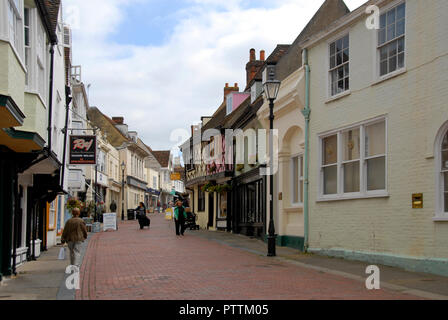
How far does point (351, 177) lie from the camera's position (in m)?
15.2

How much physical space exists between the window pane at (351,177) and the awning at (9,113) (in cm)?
899

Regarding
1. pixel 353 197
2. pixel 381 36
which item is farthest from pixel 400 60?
pixel 353 197

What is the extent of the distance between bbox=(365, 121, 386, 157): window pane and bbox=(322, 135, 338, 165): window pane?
1.68 metres

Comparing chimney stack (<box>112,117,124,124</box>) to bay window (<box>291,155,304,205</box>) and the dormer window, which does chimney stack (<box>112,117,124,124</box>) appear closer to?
the dormer window

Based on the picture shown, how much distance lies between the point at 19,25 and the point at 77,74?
23303mm

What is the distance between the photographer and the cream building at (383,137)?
38.5 feet

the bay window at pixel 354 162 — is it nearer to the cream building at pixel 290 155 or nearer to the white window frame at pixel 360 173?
the white window frame at pixel 360 173

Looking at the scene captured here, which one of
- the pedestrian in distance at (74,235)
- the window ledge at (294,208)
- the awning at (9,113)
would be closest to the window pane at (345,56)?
the window ledge at (294,208)

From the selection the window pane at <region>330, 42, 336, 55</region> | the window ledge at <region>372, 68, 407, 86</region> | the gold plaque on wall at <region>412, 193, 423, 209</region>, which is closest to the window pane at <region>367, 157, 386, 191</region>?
the gold plaque on wall at <region>412, 193, 423, 209</region>

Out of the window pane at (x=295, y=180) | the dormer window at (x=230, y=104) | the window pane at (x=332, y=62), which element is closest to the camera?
the window pane at (x=332, y=62)

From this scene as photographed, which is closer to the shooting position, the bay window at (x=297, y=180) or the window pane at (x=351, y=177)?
the window pane at (x=351, y=177)

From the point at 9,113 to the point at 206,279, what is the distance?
5.08 meters

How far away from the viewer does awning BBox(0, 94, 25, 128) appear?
8500mm
